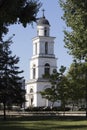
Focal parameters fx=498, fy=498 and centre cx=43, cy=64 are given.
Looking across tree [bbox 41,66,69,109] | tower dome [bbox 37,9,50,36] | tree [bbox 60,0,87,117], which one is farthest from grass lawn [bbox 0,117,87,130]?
tower dome [bbox 37,9,50,36]

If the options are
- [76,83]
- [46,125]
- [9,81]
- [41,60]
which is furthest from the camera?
[41,60]

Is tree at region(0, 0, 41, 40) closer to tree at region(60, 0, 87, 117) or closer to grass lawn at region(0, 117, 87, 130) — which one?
grass lawn at region(0, 117, 87, 130)

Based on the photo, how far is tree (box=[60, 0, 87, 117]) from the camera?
40406mm

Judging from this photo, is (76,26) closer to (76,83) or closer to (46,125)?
(46,125)

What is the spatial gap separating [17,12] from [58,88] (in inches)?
2432

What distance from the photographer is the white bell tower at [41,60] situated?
477ft

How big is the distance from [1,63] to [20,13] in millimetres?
43159

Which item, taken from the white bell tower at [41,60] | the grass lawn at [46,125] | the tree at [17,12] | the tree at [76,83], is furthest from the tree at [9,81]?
the white bell tower at [41,60]

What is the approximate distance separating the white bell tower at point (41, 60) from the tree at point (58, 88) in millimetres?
55161

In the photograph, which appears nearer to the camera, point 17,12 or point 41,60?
point 17,12

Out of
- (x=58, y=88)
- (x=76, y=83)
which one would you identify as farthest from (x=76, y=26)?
(x=58, y=88)

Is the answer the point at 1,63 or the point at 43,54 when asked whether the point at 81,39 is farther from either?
the point at 43,54

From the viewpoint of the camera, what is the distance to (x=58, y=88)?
8344 centimetres

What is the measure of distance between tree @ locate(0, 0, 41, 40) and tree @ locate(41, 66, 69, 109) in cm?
5571
